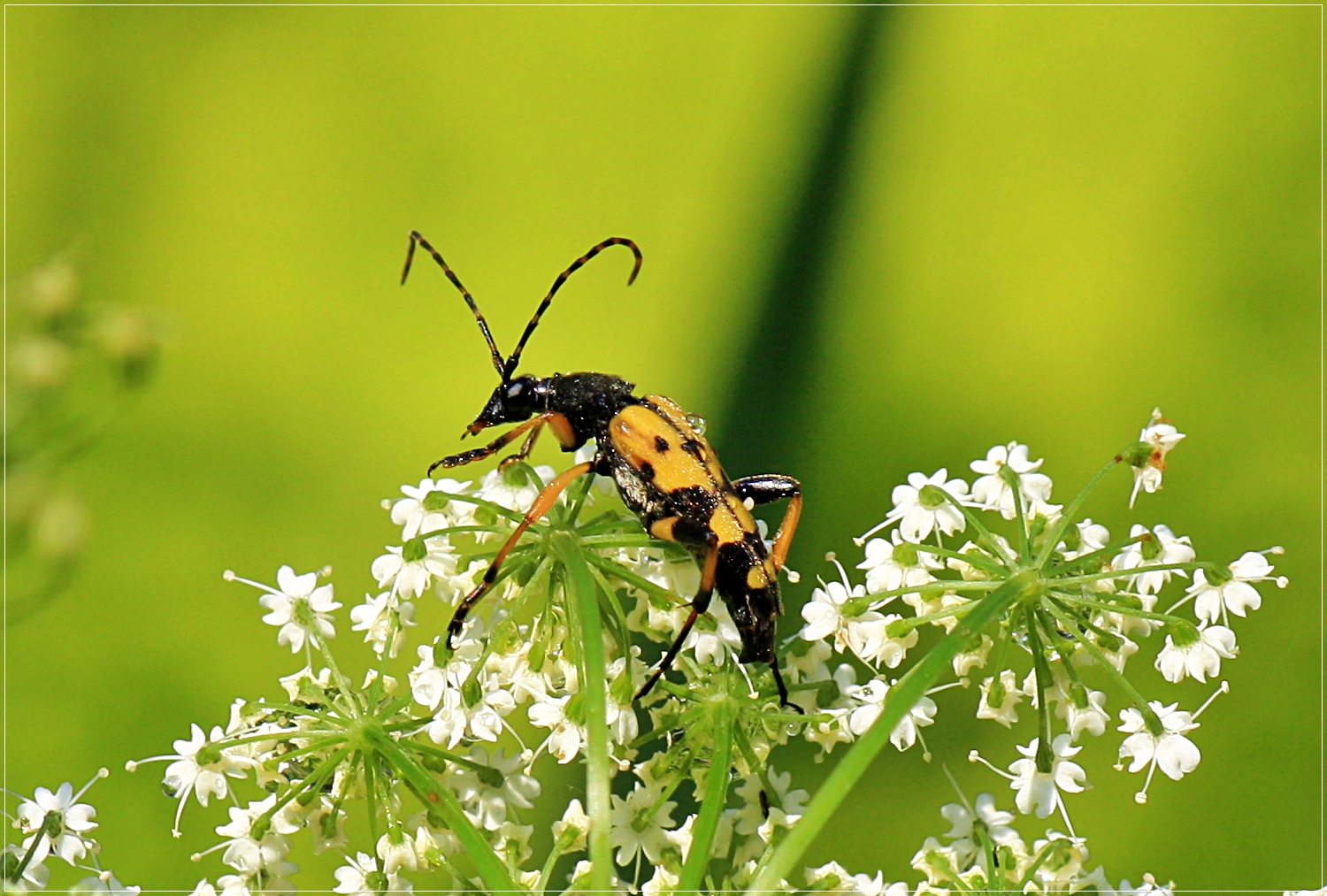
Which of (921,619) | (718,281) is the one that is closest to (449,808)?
(921,619)

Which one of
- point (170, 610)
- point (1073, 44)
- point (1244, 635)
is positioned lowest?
point (170, 610)

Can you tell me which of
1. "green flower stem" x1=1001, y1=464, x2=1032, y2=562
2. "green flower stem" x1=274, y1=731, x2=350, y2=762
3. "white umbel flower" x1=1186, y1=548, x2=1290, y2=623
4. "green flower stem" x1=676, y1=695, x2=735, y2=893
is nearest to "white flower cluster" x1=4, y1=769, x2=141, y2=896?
"green flower stem" x1=274, y1=731, x2=350, y2=762

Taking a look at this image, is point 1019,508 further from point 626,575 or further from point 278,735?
point 278,735

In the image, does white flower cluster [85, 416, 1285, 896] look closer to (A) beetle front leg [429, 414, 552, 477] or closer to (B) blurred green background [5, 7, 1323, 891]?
(A) beetle front leg [429, 414, 552, 477]

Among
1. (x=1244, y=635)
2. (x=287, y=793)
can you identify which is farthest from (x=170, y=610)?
(x=1244, y=635)

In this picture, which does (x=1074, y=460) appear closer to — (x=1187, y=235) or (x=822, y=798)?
(x=1187, y=235)
